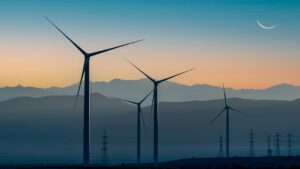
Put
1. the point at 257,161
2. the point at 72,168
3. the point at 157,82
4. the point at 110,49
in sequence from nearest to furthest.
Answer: the point at 72,168
the point at 110,49
the point at 157,82
the point at 257,161

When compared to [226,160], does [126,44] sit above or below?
above

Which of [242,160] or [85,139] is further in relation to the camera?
[242,160]

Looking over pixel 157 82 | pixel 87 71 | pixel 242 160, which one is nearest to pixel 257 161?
pixel 242 160

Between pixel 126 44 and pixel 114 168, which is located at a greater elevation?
pixel 126 44

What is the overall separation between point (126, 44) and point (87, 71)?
20.3ft

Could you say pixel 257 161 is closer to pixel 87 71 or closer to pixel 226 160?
pixel 226 160

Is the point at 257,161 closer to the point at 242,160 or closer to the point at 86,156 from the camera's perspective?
the point at 242,160

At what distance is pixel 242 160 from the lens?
502 feet

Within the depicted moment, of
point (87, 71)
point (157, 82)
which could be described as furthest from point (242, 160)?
point (87, 71)

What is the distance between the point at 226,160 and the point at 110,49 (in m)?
56.1

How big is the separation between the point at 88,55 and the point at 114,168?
14.6m

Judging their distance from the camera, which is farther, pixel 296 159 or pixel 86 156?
pixel 296 159

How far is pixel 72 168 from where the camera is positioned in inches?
3740

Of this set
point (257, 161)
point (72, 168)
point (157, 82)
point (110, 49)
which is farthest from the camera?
point (257, 161)
